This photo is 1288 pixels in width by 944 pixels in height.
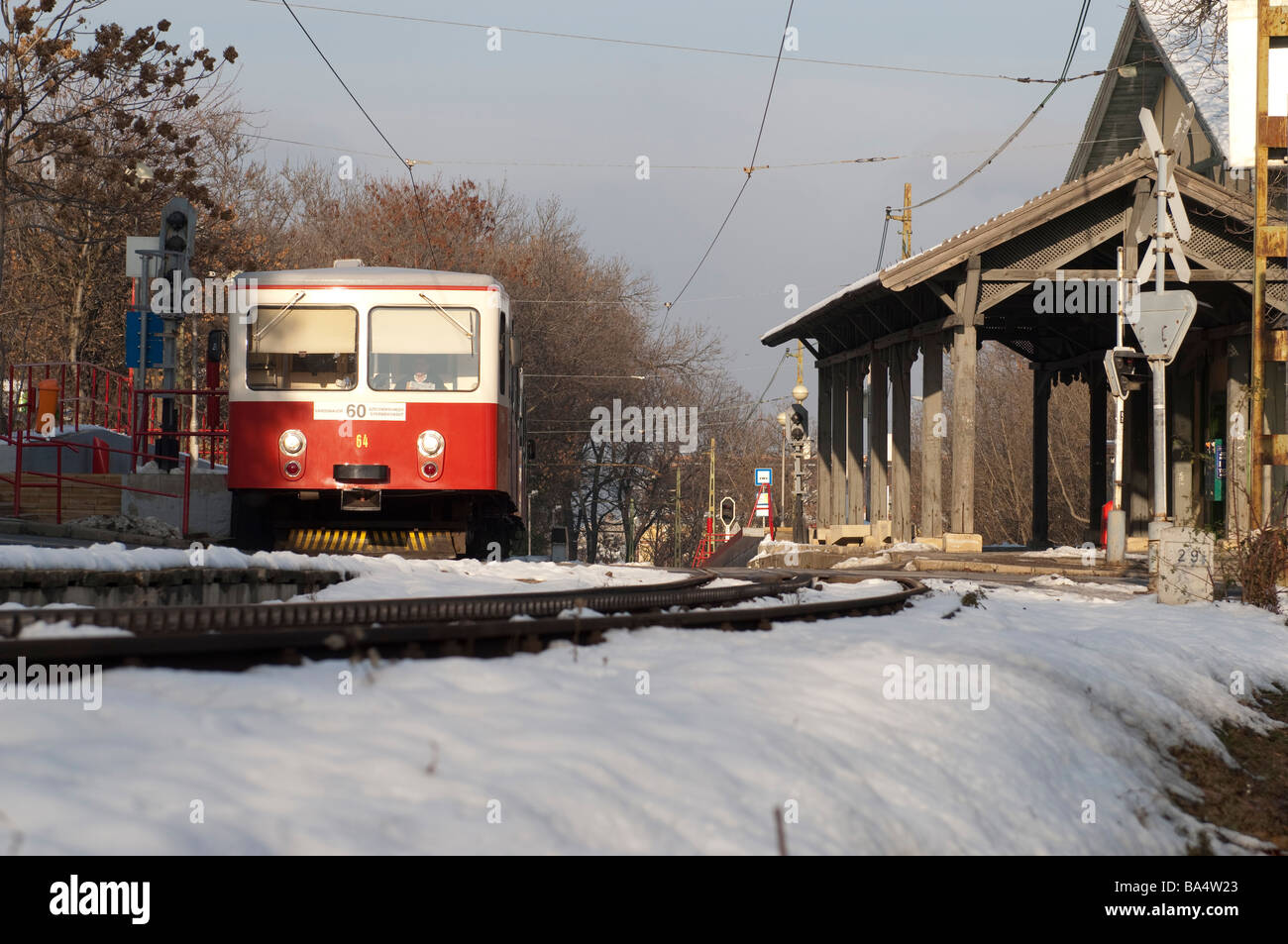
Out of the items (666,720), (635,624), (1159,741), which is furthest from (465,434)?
(666,720)

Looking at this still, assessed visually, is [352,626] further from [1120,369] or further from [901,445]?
[901,445]

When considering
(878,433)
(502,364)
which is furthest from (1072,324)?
(502,364)

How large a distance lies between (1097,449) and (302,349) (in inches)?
776

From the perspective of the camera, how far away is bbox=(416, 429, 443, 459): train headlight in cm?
1400

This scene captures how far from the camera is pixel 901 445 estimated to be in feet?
84.0

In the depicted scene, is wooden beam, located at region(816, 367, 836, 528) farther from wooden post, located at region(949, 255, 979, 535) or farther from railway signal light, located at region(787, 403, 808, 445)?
wooden post, located at region(949, 255, 979, 535)

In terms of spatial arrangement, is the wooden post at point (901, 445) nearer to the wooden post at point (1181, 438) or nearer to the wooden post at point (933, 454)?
the wooden post at point (933, 454)

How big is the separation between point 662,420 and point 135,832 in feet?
177

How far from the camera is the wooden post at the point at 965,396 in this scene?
21719 mm

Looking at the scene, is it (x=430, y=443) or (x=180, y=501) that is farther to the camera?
(x=180, y=501)

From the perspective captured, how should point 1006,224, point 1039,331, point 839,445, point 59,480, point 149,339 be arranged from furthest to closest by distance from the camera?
point 839,445, point 1039,331, point 1006,224, point 149,339, point 59,480

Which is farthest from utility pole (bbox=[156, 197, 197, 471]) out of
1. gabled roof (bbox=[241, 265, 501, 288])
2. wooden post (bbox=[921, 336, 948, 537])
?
wooden post (bbox=[921, 336, 948, 537])

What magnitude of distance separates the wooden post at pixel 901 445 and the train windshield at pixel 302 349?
44.3 feet

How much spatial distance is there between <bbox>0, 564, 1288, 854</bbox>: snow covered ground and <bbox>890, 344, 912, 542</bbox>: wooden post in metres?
18.8
